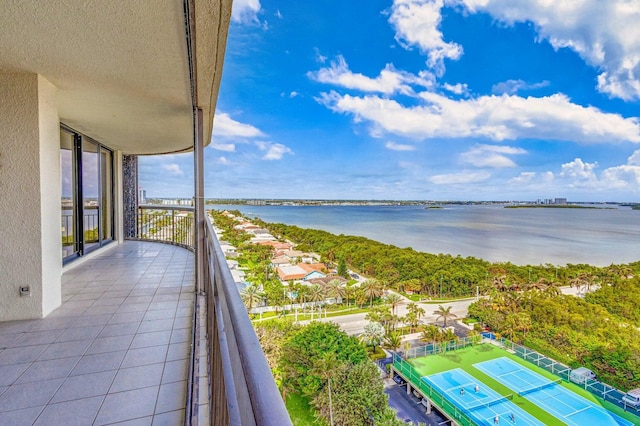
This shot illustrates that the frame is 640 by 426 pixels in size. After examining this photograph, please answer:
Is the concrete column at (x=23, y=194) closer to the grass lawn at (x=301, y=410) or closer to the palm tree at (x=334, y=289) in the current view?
the grass lawn at (x=301, y=410)

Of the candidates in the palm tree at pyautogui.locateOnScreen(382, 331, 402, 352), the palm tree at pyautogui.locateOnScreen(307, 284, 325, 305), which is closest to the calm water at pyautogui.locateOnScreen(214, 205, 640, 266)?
the palm tree at pyautogui.locateOnScreen(307, 284, 325, 305)

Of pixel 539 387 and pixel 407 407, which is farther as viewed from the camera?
pixel 539 387

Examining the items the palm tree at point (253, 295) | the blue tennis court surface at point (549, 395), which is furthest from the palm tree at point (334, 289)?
the blue tennis court surface at point (549, 395)

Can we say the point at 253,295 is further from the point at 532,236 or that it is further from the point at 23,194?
the point at 532,236

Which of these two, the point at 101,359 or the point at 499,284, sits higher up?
the point at 101,359

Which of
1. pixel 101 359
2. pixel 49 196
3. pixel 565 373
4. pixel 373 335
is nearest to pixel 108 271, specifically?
pixel 49 196

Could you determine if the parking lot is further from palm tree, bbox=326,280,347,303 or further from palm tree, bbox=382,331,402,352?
palm tree, bbox=326,280,347,303

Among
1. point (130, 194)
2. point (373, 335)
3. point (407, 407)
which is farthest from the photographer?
point (373, 335)
